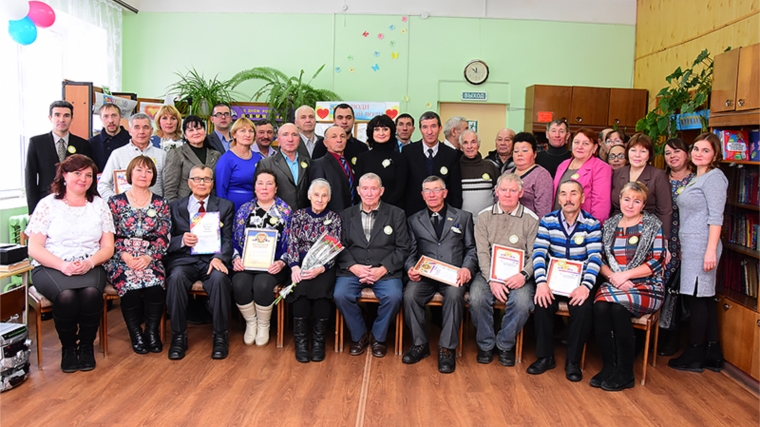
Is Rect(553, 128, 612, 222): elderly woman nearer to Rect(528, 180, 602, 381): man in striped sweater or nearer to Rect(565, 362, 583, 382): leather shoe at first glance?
Rect(528, 180, 602, 381): man in striped sweater

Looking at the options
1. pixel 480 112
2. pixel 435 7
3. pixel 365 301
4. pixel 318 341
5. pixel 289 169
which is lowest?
pixel 318 341

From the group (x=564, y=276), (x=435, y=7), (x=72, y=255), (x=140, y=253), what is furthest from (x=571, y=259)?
(x=435, y=7)

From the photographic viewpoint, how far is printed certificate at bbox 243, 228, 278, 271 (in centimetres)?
391

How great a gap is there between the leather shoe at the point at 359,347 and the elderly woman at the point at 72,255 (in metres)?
1.65

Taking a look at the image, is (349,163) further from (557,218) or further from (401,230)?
(557,218)

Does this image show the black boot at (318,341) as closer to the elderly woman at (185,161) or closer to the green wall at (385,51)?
the elderly woman at (185,161)

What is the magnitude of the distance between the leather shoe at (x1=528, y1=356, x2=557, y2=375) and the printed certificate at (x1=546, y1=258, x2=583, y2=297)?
0.45 m

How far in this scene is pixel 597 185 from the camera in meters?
3.96

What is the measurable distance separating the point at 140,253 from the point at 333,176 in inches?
57.2

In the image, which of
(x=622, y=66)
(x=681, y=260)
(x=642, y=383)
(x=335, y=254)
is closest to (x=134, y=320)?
(x=335, y=254)

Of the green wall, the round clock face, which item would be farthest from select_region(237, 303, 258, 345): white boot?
the round clock face

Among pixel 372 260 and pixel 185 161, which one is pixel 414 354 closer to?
pixel 372 260

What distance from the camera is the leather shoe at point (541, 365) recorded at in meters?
3.62

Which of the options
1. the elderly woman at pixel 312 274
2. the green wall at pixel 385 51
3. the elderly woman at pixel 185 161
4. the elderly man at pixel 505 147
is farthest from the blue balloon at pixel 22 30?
the elderly man at pixel 505 147
